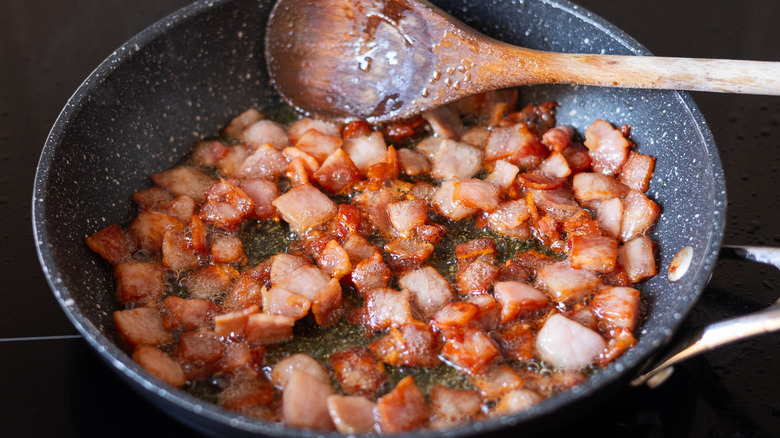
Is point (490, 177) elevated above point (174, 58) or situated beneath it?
situated beneath

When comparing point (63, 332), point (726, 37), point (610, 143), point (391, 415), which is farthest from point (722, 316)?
point (63, 332)

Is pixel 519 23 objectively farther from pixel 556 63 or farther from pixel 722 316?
pixel 722 316

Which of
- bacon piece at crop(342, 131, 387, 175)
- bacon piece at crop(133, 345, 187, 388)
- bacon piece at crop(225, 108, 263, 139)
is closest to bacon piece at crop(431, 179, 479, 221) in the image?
bacon piece at crop(342, 131, 387, 175)

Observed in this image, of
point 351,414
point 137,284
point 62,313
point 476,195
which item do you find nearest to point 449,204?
point 476,195

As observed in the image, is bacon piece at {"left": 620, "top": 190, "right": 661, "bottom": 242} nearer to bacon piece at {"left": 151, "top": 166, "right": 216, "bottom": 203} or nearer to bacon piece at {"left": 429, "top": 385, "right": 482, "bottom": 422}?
bacon piece at {"left": 429, "top": 385, "right": 482, "bottom": 422}

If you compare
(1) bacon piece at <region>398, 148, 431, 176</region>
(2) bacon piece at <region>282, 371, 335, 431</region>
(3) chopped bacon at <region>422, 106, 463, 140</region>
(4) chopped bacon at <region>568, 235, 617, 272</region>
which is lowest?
(2) bacon piece at <region>282, 371, 335, 431</region>

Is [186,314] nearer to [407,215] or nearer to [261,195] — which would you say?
[261,195]
